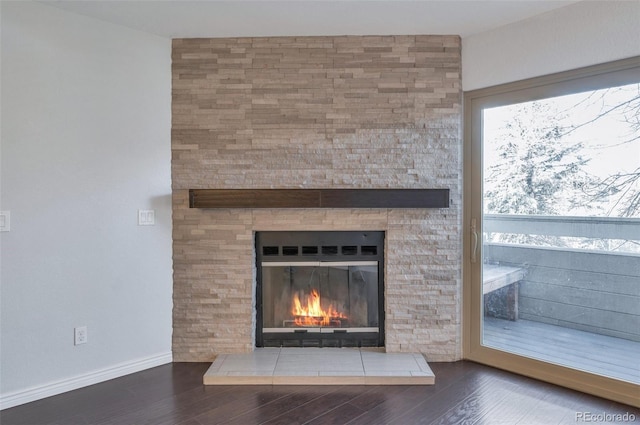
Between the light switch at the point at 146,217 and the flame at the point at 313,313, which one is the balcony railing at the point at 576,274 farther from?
the light switch at the point at 146,217

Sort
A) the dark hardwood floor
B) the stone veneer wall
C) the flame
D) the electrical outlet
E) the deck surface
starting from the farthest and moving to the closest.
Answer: the flame < the stone veneer wall < the electrical outlet < the deck surface < the dark hardwood floor

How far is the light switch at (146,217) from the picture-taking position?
283cm

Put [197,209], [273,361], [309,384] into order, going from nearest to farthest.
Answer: [309,384], [273,361], [197,209]

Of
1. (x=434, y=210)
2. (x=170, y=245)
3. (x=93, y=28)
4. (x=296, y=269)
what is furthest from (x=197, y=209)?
(x=434, y=210)

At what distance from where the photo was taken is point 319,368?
268 centimetres

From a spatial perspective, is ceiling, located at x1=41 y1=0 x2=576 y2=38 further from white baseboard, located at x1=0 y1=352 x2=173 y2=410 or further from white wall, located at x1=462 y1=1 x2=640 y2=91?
white baseboard, located at x1=0 y1=352 x2=173 y2=410

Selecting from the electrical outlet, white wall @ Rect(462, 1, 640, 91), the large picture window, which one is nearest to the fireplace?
the large picture window

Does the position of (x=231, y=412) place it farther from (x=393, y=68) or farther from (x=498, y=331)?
(x=393, y=68)

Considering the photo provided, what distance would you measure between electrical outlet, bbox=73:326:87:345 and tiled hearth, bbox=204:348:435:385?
87 cm

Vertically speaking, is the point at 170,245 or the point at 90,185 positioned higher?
the point at 90,185

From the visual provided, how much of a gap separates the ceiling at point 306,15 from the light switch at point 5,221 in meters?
1.37

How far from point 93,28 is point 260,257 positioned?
6.59 ft

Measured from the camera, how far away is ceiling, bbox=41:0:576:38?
2438 millimetres

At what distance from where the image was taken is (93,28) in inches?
103
